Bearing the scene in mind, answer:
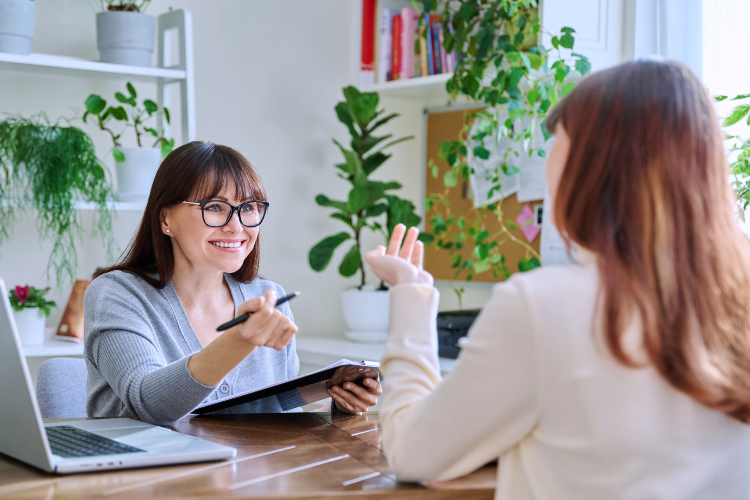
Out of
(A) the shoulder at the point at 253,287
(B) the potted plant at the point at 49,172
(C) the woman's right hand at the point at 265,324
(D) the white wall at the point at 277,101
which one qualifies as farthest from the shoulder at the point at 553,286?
(D) the white wall at the point at 277,101

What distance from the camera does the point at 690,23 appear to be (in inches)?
92.8

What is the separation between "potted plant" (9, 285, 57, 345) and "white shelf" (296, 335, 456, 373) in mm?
892

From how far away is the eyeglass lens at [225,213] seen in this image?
1686 millimetres

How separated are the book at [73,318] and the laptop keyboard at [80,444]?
130cm

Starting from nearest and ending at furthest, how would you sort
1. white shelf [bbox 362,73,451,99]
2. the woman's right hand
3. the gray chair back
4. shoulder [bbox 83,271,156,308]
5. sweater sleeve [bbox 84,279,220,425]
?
the woman's right hand < sweater sleeve [bbox 84,279,220,425] < shoulder [bbox 83,271,156,308] < the gray chair back < white shelf [bbox 362,73,451,99]

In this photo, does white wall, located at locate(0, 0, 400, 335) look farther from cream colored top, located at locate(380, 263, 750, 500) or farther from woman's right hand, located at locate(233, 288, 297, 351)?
cream colored top, located at locate(380, 263, 750, 500)

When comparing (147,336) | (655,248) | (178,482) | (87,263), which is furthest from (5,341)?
(87,263)

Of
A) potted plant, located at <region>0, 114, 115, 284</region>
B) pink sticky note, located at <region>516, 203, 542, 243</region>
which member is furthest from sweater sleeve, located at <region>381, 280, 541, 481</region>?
pink sticky note, located at <region>516, 203, 542, 243</region>

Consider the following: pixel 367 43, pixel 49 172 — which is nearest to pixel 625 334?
pixel 49 172

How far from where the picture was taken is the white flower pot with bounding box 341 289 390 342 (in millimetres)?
Result: 2912

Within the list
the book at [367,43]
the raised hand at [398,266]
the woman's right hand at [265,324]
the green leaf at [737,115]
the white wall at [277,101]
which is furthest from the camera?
the book at [367,43]

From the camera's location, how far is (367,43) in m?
3.21

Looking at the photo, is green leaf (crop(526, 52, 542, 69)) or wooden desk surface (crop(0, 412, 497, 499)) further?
green leaf (crop(526, 52, 542, 69))

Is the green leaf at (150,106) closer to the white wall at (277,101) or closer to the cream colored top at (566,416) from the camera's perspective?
the white wall at (277,101)
